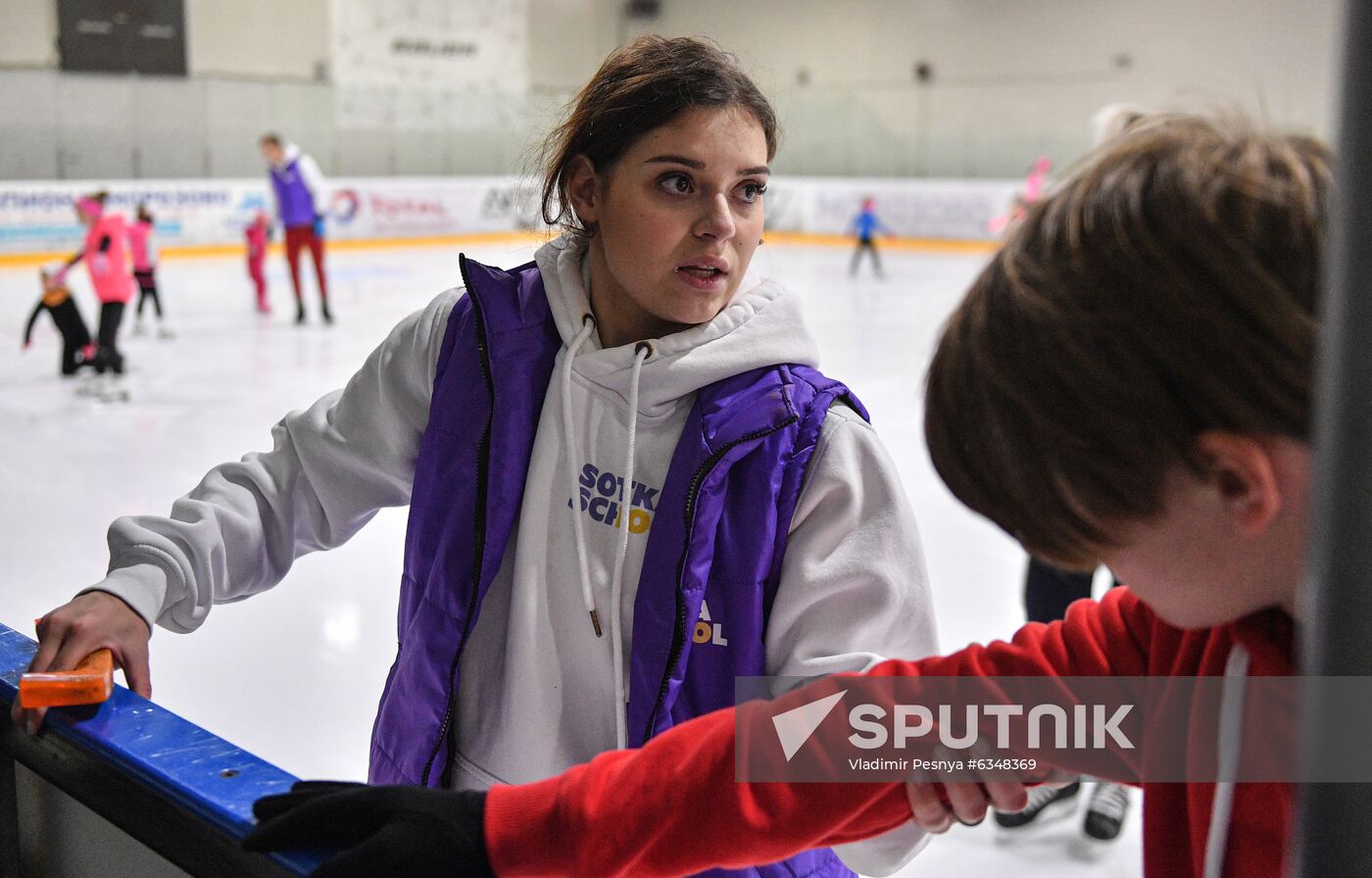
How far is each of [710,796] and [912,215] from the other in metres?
16.5

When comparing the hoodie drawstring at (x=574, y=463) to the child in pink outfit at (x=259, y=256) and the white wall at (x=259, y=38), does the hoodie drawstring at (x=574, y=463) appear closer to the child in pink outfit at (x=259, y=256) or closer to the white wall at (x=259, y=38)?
the child in pink outfit at (x=259, y=256)

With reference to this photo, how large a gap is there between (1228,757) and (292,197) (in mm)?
9785

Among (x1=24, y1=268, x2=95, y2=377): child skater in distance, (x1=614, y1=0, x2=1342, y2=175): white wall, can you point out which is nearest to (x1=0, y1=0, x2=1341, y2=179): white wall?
(x1=614, y1=0, x2=1342, y2=175): white wall

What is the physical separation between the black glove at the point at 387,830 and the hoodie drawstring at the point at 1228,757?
0.37 meters

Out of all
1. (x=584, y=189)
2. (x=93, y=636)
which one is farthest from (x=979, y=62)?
(x=93, y=636)

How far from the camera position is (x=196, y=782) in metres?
0.82

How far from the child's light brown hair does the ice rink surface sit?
43mm

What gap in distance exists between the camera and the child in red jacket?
465 millimetres

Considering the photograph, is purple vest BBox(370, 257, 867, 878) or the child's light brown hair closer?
the child's light brown hair

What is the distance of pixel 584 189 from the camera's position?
4.20 feet

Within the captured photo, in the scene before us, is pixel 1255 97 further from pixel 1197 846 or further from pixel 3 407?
pixel 3 407

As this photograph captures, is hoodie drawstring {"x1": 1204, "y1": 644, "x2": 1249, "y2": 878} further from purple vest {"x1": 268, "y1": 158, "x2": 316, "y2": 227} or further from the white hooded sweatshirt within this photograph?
purple vest {"x1": 268, "y1": 158, "x2": 316, "y2": 227}

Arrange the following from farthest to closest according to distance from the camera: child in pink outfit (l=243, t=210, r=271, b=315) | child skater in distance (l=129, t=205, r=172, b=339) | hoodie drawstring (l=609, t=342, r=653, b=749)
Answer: child in pink outfit (l=243, t=210, r=271, b=315), child skater in distance (l=129, t=205, r=172, b=339), hoodie drawstring (l=609, t=342, r=653, b=749)

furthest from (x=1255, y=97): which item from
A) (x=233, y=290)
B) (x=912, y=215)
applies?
(x=912, y=215)
